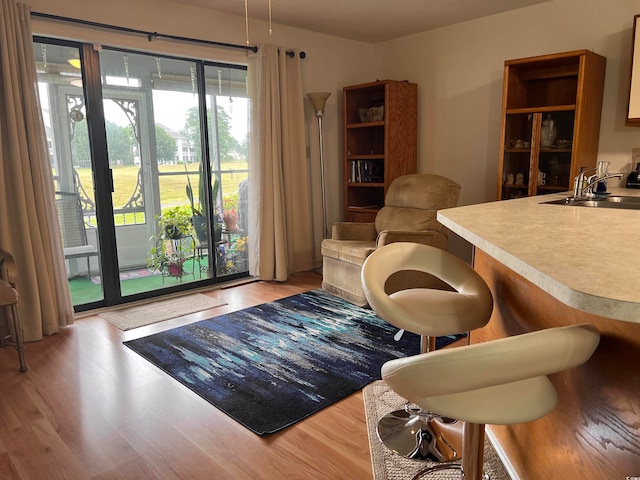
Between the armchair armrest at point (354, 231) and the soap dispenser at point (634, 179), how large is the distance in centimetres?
199

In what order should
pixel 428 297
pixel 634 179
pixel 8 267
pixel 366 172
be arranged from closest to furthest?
1. pixel 428 297
2. pixel 8 267
3. pixel 634 179
4. pixel 366 172

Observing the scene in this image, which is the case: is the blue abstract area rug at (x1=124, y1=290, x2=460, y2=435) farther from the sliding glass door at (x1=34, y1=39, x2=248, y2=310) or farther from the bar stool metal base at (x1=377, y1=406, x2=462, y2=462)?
the sliding glass door at (x1=34, y1=39, x2=248, y2=310)

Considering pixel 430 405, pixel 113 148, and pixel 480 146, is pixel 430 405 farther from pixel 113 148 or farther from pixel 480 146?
pixel 480 146

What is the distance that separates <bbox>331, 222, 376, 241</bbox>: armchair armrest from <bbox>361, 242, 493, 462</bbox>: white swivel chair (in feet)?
7.13

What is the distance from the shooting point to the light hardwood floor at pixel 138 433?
1857 millimetres

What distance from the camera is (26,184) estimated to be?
121 inches

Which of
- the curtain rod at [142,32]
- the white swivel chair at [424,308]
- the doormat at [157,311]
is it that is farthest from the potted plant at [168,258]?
the white swivel chair at [424,308]

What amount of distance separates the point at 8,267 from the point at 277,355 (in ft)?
5.59

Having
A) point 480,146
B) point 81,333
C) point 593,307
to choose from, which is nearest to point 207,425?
point 81,333

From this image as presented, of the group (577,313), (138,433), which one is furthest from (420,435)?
(138,433)

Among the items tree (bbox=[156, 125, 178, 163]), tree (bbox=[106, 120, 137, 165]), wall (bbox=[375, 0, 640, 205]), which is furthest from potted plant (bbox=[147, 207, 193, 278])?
wall (bbox=[375, 0, 640, 205])

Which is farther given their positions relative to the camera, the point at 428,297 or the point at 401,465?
the point at 401,465

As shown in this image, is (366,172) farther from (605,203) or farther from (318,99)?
(605,203)

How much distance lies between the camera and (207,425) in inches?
85.1
